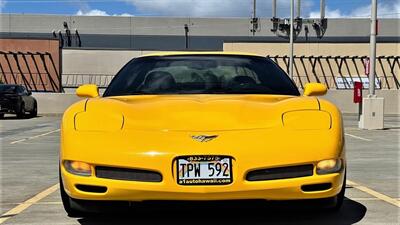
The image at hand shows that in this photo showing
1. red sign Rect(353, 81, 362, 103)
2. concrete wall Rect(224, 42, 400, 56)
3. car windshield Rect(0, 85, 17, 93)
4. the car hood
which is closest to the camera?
the car hood

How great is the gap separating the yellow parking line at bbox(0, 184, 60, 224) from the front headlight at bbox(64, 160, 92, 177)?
3.84 ft

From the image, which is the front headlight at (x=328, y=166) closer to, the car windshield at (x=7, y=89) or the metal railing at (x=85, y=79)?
the car windshield at (x=7, y=89)

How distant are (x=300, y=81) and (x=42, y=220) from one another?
3717 centimetres

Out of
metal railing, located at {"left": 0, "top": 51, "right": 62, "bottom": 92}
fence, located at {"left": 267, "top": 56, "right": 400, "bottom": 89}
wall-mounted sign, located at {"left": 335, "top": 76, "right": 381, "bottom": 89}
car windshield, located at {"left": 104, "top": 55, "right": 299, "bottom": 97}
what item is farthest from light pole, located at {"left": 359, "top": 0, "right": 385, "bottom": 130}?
metal railing, located at {"left": 0, "top": 51, "right": 62, "bottom": 92}

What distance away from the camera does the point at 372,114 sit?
60.7 ft

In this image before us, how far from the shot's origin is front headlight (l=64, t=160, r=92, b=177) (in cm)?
407

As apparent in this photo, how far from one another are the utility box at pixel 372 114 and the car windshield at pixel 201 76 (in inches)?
527

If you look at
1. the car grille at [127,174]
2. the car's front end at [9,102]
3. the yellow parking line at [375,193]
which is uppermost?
the car grille at [127,174]

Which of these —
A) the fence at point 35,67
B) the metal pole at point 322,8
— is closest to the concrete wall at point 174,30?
the metal pole at point 322,8

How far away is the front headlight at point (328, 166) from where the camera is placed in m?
4.08

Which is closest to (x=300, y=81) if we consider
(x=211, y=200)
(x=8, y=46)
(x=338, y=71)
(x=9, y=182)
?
(x=338, y=71)

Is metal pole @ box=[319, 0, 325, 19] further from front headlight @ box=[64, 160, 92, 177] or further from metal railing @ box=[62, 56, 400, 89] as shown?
front headlight @ box=[64, 160, 92, 177]

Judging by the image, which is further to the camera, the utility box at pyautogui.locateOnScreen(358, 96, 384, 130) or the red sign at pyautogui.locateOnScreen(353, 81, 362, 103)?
the red sign at pyautogui.locateOnScreen(353, 81, 362, 103)

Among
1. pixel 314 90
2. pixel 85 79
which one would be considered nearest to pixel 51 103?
pixel 85 79
